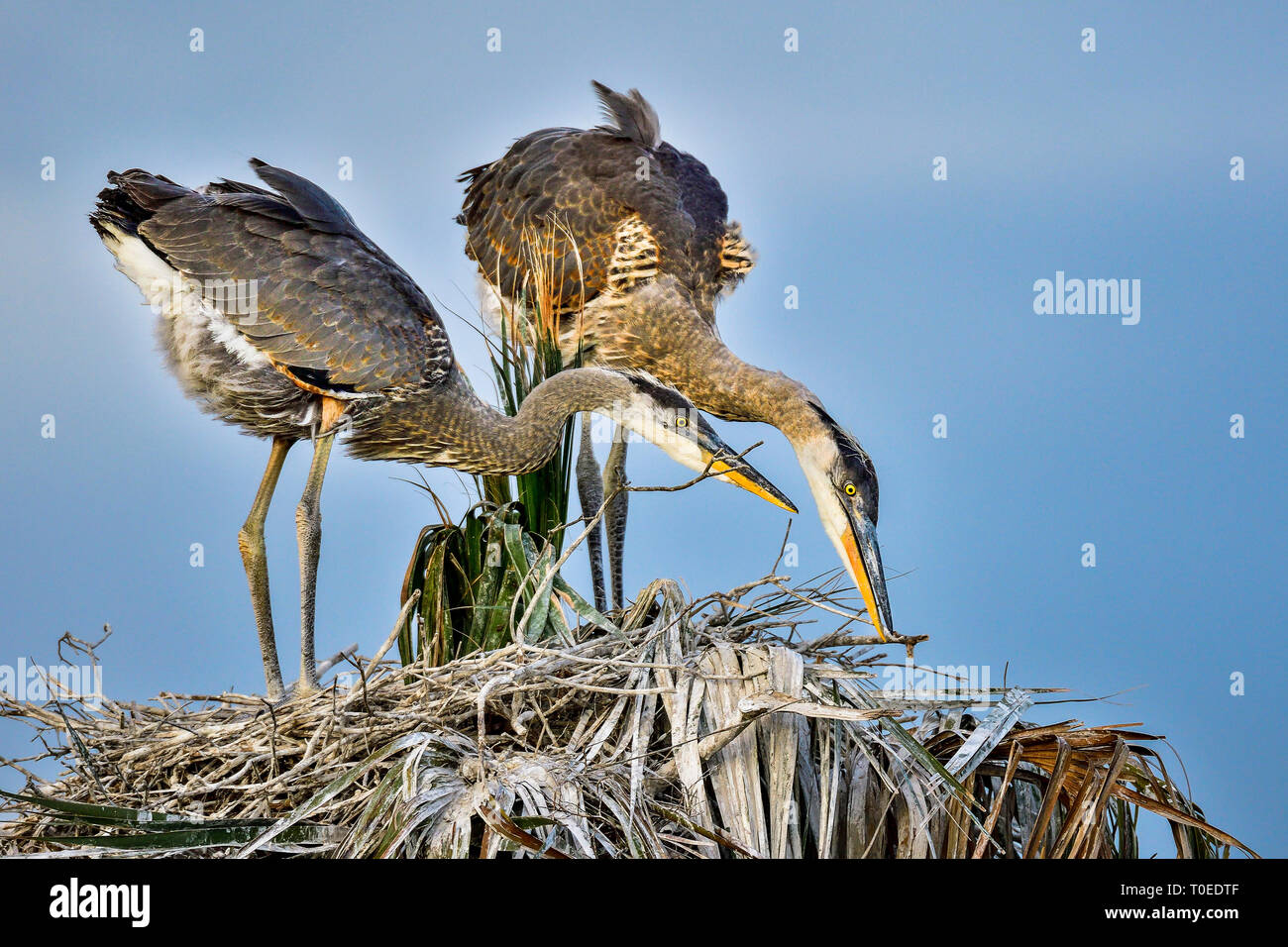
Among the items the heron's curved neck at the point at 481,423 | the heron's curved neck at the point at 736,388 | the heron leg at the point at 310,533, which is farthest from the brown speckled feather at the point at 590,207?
the heron leg at the point at 310,533

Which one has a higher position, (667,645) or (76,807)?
(667,645)

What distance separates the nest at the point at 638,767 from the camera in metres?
2.97

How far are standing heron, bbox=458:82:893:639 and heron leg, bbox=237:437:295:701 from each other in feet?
4.34

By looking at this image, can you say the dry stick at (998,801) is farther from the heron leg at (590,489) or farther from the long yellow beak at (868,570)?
the heron leg at (590,489)

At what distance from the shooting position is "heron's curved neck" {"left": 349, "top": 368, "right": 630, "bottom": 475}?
16.0 feet

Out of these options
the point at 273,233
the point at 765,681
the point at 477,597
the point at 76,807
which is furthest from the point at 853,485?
the point at 76,807

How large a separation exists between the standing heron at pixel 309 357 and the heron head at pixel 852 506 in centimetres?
71

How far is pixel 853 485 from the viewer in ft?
17.9

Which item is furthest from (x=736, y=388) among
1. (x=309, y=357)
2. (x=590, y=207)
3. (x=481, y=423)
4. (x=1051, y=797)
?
(x=1051, y=797)

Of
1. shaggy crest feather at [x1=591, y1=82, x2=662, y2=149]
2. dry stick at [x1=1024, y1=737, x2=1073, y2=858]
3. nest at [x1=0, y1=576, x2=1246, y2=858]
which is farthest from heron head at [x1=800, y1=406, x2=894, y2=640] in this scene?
dry stick at [x1=1024, y1=737, x2=1073, y2=858]

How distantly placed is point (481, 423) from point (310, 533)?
78 centimetres
